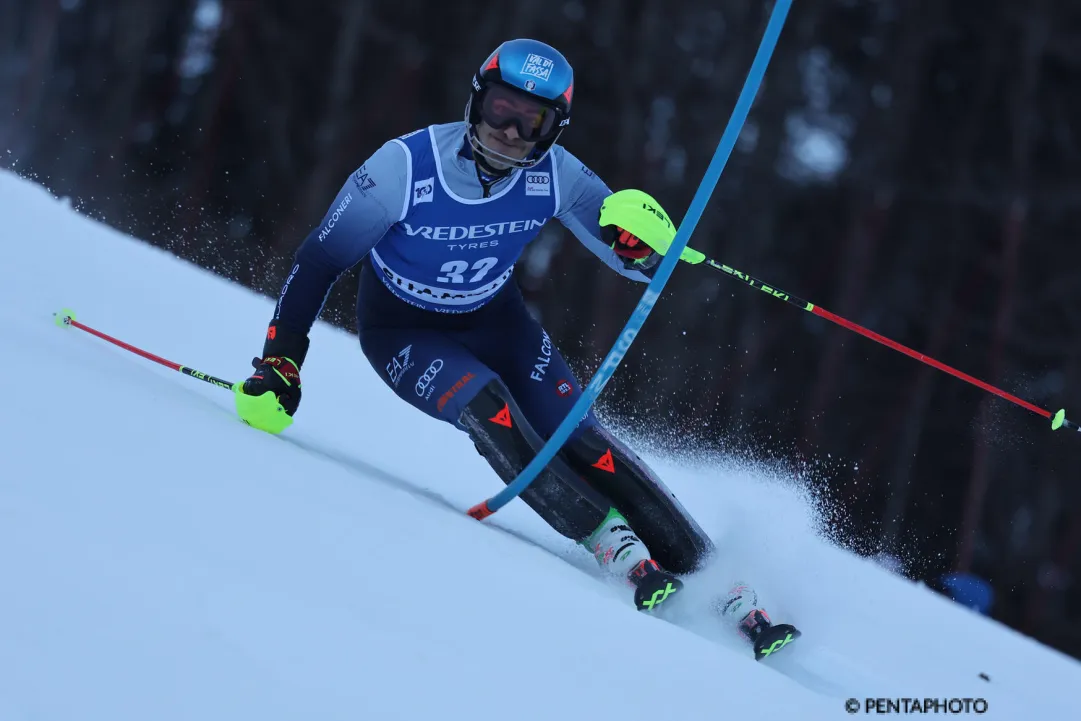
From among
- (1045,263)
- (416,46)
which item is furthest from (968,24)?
(416,46)

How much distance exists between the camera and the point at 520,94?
321 cm

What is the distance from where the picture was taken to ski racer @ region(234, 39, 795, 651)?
10.3 feet

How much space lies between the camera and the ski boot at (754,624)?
112 inches

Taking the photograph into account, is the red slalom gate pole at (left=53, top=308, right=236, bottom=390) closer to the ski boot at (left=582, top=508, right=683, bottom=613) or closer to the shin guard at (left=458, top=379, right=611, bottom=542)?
the shin guard at (left=458, top=379, right=611, bottom=542)

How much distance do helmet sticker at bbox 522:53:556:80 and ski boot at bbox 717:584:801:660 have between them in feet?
5.17

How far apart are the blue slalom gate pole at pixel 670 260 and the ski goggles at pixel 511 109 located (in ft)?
1.75

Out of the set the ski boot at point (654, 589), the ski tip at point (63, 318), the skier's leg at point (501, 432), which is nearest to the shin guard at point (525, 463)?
the skier's leg at point (501, 432)

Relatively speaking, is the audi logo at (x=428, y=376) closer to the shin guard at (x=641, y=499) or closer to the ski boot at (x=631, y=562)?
the shin guard at (x=641, y=499)

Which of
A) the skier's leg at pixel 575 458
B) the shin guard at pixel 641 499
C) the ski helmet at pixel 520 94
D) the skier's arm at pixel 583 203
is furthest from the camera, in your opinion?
the skier's arm at pixel 583 203

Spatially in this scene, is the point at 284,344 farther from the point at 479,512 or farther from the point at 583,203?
the point at 583,203

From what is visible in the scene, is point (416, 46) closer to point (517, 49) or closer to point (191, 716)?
point (517, 49)

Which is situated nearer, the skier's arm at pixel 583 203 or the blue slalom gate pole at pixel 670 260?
the blue slalom gate pole at pixel 670 260

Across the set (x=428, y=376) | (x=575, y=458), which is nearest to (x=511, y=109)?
(x=428, y=376)

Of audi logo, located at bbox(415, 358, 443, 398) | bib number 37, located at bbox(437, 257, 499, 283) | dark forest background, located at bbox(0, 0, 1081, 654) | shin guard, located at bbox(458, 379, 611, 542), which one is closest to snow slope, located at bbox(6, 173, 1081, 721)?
shin guard, located at bbox(458, 379, 611, 542)
